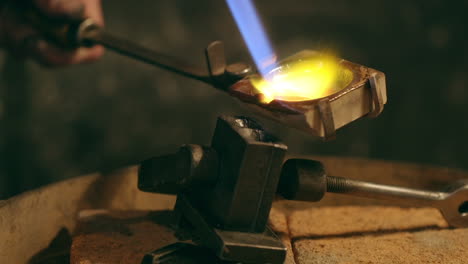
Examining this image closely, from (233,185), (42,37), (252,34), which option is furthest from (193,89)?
(233,185)

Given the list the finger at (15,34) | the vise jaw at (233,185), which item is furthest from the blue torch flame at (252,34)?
the finger at (15,34)

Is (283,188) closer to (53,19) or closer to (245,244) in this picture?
(245,244)

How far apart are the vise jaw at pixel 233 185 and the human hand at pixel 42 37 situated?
51 centimetres

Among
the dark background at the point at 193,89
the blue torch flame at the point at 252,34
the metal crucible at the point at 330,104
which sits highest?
the blue torch flame at the point at 252,34

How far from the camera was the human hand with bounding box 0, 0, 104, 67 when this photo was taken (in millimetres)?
1225

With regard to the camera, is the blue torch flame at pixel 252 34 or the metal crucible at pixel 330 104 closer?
the metal crucible at pixel 330 104

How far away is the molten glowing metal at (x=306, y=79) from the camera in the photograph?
0.98 m

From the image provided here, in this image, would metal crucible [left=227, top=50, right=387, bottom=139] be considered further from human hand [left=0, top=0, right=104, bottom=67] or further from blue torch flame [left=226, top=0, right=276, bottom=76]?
human hand [left=0, top=0, right=104, bottom=67]

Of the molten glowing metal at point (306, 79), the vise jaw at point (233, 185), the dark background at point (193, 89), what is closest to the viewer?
the vise jaw at point (233, 185)

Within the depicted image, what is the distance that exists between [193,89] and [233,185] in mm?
1935

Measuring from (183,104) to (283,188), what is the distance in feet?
6.16

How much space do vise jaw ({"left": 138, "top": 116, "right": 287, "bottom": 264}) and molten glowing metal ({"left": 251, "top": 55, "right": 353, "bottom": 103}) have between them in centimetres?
9

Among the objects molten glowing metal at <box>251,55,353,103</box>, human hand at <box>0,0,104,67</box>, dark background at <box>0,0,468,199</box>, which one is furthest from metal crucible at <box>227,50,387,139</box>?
dark background at <box>0,0,468,199</box>

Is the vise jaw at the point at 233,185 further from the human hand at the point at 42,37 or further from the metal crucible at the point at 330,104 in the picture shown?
the human hand at the point at 42,37
